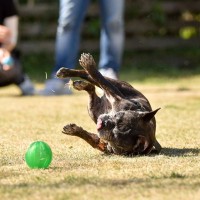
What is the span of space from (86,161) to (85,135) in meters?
0.33

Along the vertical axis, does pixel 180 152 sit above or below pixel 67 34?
below

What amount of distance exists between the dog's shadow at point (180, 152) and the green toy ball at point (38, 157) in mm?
884

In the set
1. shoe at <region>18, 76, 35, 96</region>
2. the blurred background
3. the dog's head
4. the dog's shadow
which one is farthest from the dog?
the blurred background

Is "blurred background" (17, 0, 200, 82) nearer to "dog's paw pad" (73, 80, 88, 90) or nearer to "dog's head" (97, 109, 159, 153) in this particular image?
"dog's paw pad" (73, 80, 88, 90)

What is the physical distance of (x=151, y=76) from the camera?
10961mm

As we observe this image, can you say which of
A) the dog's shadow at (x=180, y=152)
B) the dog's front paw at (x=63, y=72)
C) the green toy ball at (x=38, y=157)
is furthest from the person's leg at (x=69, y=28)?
the green toy ball at (x=38, y=157)

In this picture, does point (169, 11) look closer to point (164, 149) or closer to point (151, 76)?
point (151, 76)

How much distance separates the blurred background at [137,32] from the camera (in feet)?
41.5

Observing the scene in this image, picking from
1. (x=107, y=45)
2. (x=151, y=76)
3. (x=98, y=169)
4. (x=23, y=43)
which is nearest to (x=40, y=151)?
(x=98, y=169)

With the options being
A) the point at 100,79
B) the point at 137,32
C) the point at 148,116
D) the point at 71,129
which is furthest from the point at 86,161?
the point at 137,32

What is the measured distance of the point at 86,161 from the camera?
478 centimetres

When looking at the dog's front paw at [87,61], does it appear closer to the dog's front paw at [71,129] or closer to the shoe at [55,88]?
the dog's front paw at [71,129]

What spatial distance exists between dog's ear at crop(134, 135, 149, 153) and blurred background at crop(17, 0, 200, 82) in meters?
7.55

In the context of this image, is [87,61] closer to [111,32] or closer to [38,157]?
[38,157]
